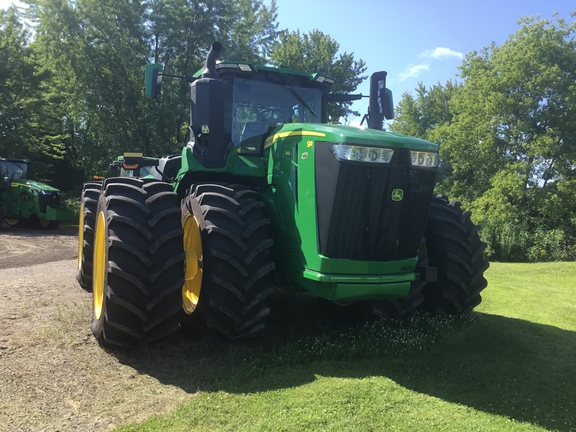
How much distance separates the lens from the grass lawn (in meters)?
2.88

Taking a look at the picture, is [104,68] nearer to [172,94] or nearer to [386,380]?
[172,94]

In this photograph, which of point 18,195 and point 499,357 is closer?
point 499,357

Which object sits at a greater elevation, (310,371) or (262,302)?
(262,302)

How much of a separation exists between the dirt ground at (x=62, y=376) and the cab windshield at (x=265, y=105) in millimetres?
2473

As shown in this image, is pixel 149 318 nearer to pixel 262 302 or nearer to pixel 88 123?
pixel 262 302

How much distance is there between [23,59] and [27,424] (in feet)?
72.5

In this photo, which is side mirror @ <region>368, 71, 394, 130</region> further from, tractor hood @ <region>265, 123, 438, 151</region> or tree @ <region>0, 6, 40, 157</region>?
tree @ <region>0, 6, 40, 157</region>

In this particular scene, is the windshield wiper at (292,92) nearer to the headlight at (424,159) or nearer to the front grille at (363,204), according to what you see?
the front grille at (363,204)

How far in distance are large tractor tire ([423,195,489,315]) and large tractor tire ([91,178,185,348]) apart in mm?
2512

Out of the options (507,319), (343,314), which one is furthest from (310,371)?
(507,319)

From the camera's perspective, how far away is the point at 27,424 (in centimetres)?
279

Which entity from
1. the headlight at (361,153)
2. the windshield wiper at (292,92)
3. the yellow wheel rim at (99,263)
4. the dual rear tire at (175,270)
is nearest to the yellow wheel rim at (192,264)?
the dual rear tire at (175,270)

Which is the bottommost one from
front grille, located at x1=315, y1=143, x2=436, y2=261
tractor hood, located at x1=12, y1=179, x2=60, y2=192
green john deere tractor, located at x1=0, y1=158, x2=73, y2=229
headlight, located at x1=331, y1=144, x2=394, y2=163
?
green john deere tractor, located at x1=0, y1=158, x2=73, y2=229

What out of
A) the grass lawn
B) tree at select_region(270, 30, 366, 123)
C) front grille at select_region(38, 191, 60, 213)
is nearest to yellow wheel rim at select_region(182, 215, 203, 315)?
the grass lawn
